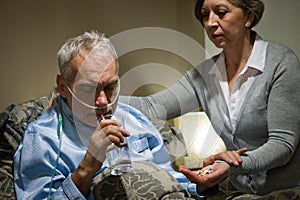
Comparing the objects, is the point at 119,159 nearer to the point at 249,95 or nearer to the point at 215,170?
the point at 215,170

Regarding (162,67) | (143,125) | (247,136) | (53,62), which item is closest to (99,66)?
(143,125)

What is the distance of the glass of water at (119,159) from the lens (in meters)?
1.44

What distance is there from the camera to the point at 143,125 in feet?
5.97

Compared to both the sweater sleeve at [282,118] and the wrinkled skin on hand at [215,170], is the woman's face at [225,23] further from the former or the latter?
the wrinkled skin on hand at [215,170]

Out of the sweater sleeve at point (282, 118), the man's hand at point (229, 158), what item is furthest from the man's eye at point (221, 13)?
the man's hand at point (229, 158)

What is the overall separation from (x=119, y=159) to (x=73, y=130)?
26 centimetres

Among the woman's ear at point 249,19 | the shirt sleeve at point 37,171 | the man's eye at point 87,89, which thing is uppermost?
the woman's ear at point 249,19

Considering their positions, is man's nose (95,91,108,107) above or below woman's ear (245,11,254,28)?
below

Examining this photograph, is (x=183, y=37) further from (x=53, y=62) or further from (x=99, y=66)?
(x=99, y=66)

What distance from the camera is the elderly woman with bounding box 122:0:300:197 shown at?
1.54 metres

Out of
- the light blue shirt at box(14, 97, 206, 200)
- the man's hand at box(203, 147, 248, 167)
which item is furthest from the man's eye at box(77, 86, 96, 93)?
the man's hand at box(203, 147, 248, 167)

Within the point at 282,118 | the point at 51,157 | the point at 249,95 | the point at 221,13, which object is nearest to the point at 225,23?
the point at 221,13

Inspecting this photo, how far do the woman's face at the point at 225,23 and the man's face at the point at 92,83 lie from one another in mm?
429

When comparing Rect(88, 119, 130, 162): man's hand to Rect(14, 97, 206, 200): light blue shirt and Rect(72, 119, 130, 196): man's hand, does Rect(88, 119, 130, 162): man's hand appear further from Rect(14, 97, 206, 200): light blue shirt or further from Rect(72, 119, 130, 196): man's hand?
A: Rect(14, 97, 206, 200): light blue shirt
